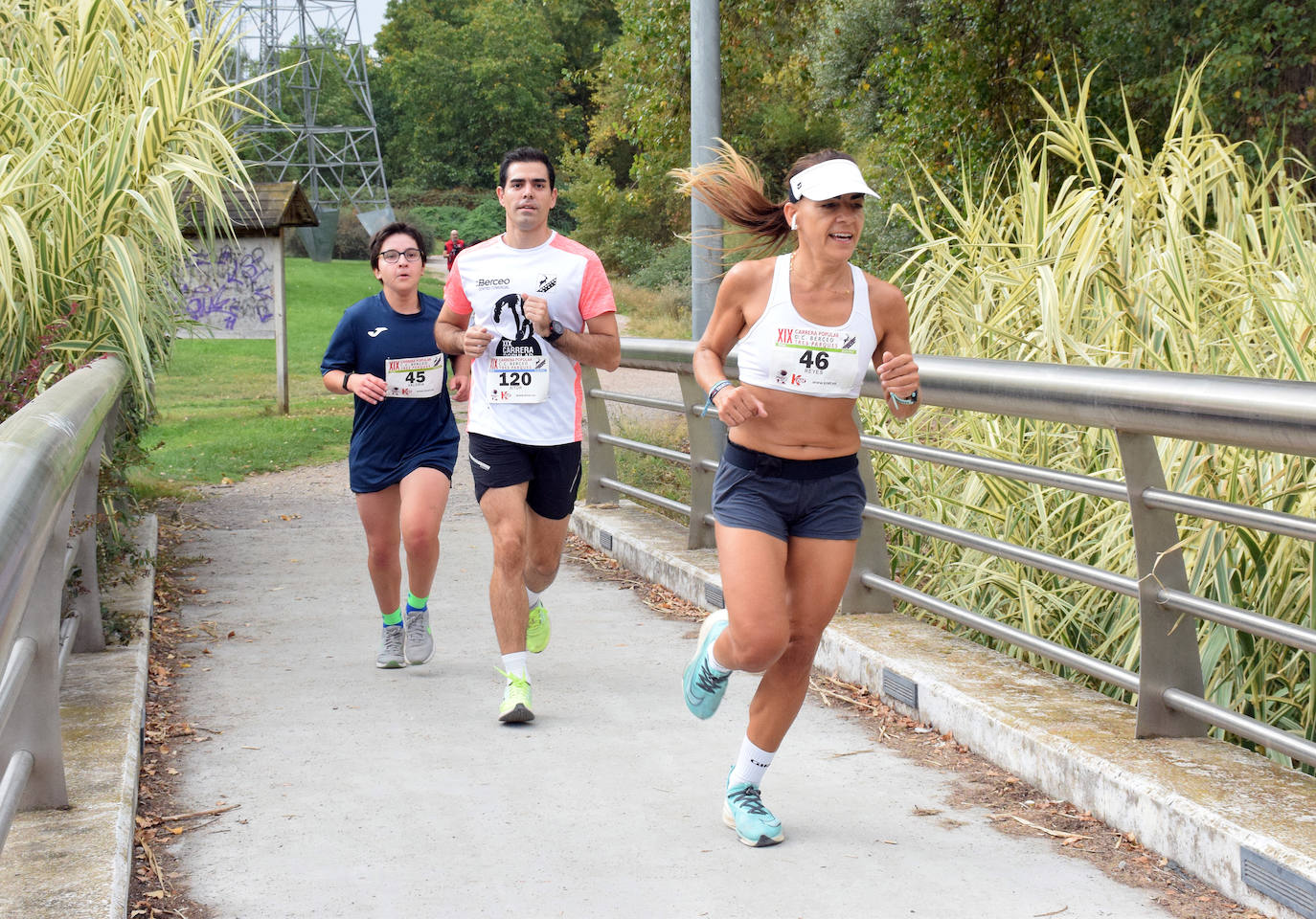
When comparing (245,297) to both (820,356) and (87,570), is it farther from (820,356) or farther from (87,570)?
(820,356)

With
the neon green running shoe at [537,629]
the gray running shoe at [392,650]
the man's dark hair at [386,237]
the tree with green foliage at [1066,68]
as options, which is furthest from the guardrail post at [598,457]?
the tree with green foliage at [1066,68]

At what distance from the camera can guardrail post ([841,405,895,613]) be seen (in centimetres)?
620

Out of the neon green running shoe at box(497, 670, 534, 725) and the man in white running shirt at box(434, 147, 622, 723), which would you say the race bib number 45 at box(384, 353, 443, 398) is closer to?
the man in white running shirt at box(434, 147, 622, 723)

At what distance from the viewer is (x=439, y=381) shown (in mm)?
6531

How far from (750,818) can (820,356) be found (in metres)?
1.30

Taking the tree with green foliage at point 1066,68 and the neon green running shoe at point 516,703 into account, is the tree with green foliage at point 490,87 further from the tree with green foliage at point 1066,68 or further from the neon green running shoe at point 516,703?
the neon green running shoe at point 516,703

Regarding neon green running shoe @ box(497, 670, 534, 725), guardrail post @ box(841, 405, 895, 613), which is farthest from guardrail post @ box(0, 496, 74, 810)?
guardrail post @ box(841, 405, 895, 613)

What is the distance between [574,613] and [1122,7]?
10.7m

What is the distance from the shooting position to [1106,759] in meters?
4.23

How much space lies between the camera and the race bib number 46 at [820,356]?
422 cm

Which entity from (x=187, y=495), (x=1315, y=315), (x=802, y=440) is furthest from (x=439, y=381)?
(x=187, y=495)

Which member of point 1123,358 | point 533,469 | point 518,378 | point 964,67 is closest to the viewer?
point 518,378

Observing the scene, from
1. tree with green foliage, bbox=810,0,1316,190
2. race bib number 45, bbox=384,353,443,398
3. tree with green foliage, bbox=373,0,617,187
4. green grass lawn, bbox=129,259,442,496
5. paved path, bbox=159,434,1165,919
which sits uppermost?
tree with green foliage, bbox=373,0,617,187

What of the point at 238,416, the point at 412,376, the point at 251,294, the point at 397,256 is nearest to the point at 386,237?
the point at 397,256
